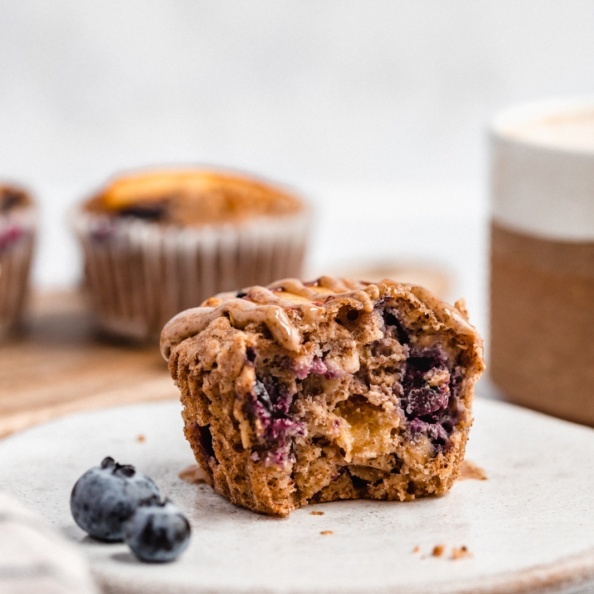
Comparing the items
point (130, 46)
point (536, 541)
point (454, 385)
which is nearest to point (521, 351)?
point (454, 385)

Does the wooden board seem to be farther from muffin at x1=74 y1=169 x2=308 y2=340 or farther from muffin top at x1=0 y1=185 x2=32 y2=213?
muffin top at x1=0 y1=185 x2=32 y2=213

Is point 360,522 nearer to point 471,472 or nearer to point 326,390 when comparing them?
point 326,390

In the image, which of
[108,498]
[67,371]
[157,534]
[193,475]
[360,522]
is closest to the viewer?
[157,534]

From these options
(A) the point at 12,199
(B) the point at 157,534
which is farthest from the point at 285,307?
(A) the point at 12,199

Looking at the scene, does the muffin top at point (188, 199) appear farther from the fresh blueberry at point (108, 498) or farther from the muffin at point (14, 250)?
the fresh blueberry at point (108, 498)

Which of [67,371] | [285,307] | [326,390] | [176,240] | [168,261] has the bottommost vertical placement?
[67,371]

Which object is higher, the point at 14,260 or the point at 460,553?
the point at 460,553
